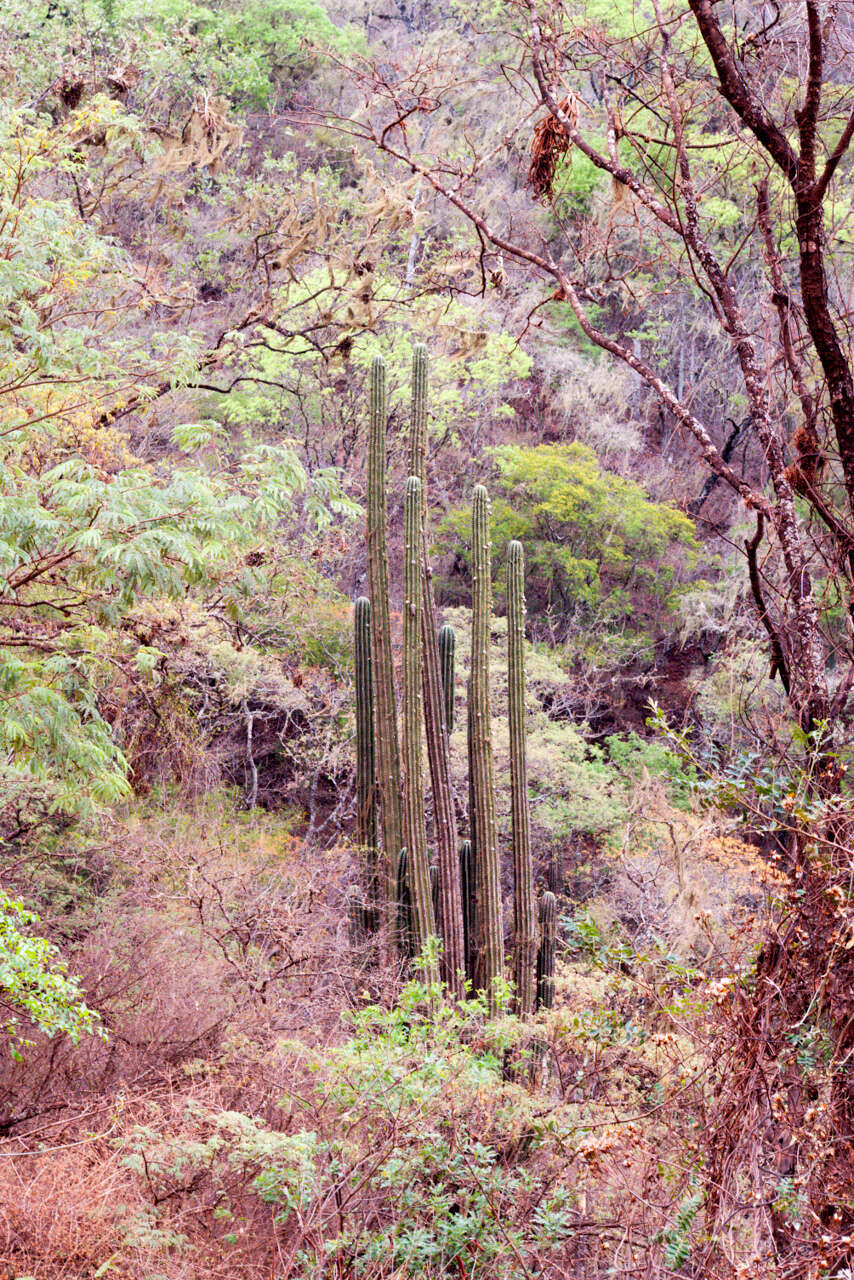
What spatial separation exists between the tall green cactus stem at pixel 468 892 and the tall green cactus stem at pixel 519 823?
13.7 inches

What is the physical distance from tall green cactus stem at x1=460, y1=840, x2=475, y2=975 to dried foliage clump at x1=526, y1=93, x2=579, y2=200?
20.0 feet

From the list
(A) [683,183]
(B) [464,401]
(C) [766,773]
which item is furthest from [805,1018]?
(B) [464,401]

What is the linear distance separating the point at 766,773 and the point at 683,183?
5.63 feet

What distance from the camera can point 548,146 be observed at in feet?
10.9

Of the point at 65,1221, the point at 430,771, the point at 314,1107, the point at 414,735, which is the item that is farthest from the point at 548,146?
the point at 430,771

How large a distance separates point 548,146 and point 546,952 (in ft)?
21.5

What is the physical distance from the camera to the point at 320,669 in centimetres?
1375

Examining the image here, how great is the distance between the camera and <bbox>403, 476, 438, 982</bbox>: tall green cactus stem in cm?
805

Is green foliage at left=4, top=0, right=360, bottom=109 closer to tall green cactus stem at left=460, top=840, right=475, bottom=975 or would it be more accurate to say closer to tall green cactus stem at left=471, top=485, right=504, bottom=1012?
tall green cactus stem at left=471, top=485, right=504, bottom=1012

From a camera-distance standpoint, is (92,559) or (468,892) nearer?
(92,559)

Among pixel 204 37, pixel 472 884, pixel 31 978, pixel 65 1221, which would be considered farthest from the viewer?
pixel 204 37

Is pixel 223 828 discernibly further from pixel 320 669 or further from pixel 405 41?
pixel 405 41

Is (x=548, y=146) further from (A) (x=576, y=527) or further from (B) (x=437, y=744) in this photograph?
(A) (x=576, y=527)

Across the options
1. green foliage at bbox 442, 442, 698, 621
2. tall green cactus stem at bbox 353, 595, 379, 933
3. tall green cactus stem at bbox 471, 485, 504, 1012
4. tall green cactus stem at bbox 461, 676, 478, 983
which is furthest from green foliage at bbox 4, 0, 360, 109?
tall green cactus stem at bbox 461, 676, 478, 983
